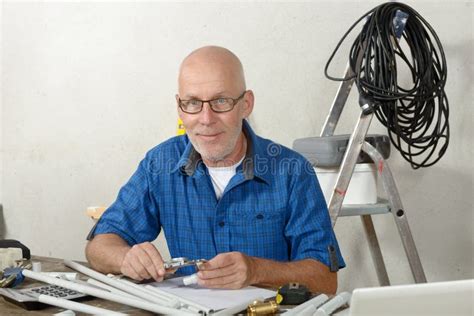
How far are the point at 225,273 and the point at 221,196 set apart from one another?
1.39ft

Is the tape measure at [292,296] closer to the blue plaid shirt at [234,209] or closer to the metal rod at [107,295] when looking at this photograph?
the metal rod at [107,295]

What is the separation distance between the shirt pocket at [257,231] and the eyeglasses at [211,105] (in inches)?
11.8

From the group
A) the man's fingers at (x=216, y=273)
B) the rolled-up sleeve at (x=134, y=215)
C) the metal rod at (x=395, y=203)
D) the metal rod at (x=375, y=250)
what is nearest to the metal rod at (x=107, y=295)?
the man's fingers at (x=216, y=273)

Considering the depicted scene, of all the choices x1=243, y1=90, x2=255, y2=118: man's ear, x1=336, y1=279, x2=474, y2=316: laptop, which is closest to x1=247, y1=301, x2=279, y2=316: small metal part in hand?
x1=336, y1=279, x2=474, y2=316: laptop

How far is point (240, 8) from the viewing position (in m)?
3.62

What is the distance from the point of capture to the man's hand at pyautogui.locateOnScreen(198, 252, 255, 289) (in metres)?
1.68

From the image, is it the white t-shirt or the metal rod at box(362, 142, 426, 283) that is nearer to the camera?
the white t-shirt

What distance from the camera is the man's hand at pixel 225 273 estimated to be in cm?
168

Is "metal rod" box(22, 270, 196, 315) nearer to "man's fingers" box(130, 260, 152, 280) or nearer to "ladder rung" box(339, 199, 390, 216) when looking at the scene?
"man's fingers" box(130, 260, 152, 280)

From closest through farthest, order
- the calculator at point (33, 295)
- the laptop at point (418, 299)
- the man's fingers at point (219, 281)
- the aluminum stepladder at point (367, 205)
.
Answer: the laptop at point (418, 299) → the calculator at point (33, 295) → the man's fingers at point (219, 281) → the aluminum stepladder at point (367, 205)

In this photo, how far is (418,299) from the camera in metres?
1.02

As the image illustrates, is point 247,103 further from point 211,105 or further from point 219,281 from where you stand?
point 219,281

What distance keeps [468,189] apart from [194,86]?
67.3 inches

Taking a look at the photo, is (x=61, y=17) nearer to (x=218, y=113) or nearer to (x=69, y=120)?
(x=69, y=120)
